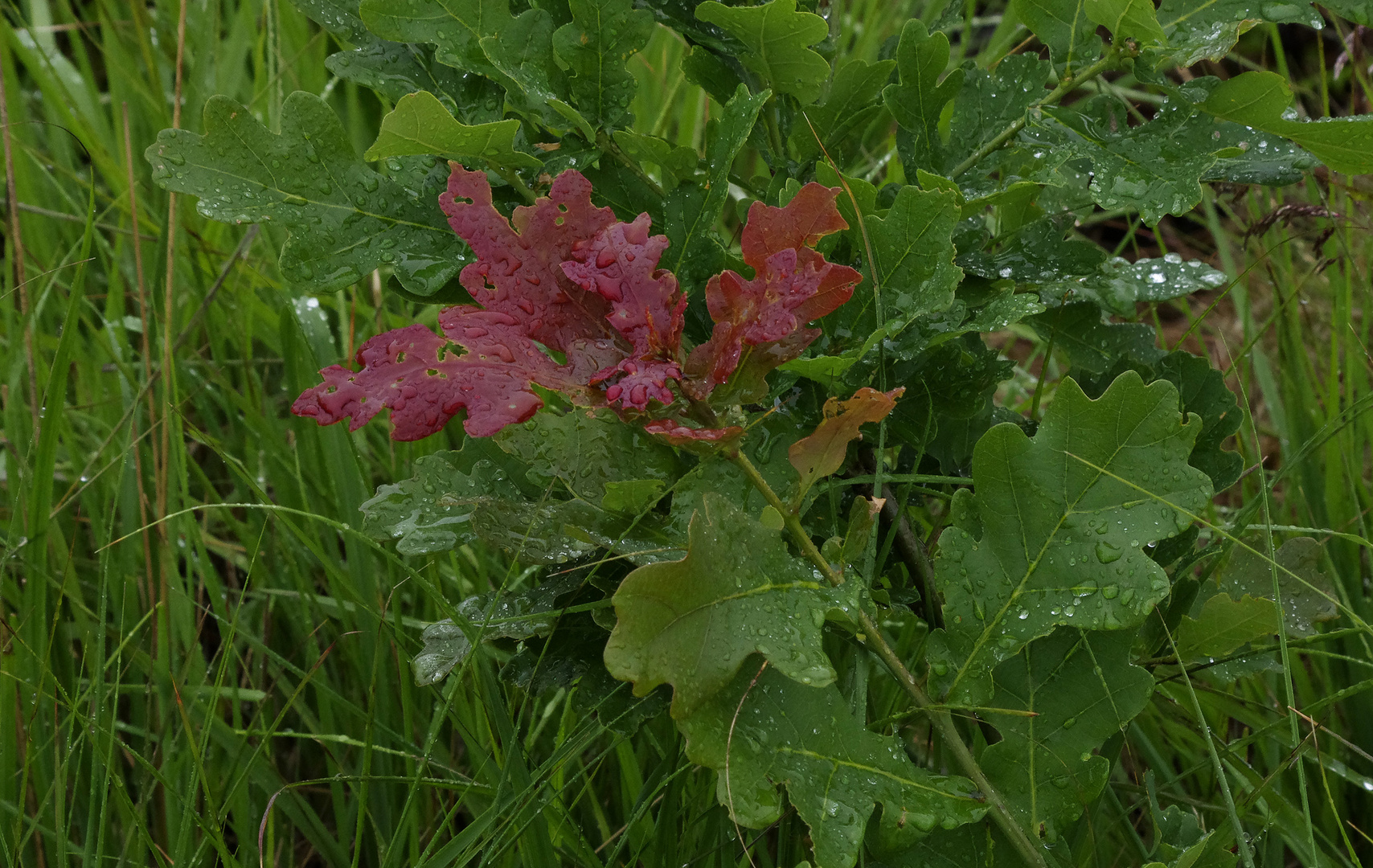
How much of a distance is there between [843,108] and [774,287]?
0.96 ft

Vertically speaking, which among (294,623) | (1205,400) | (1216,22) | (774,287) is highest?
(1216,22)

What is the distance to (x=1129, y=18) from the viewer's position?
0.81 meters

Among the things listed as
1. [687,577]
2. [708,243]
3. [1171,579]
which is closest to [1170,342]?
[1171,579]

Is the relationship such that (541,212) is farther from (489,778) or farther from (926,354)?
(489,778)

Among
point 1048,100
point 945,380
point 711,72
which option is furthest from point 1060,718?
point 711,72

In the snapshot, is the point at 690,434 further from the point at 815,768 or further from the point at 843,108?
the point at 843,108

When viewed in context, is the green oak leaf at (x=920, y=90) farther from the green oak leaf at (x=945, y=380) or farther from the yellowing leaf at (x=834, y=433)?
the yellowing leaf at (x=834, y=433)

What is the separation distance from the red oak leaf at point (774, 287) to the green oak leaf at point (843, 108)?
20cm

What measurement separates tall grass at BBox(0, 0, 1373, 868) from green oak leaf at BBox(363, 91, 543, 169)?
242mm

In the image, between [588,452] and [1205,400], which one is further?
[1205,400]

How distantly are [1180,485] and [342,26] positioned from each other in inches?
30.0

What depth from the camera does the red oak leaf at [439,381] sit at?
2.14ft

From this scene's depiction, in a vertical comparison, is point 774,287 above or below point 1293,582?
above

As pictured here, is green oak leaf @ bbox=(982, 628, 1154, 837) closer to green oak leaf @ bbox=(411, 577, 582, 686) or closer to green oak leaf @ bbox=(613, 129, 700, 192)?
green oak leaf @ bbox=(411, 577, 582, 686)
